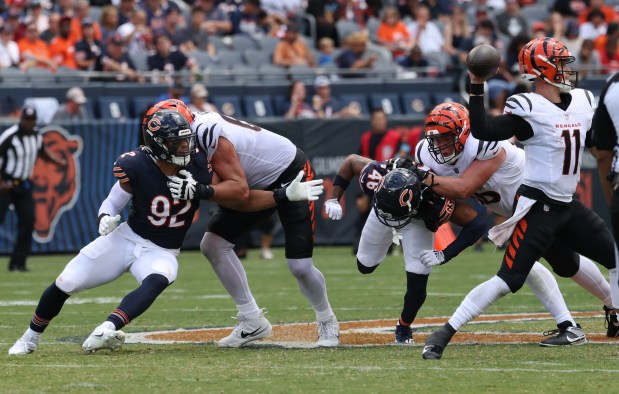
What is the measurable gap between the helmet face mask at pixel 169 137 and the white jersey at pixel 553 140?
5.76ft

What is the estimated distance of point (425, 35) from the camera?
60.4 feet

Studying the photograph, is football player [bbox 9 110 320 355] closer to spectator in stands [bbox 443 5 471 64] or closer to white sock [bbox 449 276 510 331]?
white sock [bbox 449 276 510 331]

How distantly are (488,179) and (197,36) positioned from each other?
10728 mm

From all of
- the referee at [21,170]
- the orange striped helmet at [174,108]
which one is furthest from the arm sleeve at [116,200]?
the referee at [21,170]

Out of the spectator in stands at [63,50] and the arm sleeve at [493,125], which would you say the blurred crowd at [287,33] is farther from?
the arm sleeve at [493,125]

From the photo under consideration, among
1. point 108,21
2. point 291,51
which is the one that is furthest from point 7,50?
point 291,51

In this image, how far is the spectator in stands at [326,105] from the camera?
15688mm

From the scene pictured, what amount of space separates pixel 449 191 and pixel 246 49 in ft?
36.0

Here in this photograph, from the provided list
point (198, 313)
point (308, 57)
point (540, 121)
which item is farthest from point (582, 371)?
point (308, 57)

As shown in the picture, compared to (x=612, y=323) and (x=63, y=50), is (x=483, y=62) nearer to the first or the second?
(x=612, y=323)

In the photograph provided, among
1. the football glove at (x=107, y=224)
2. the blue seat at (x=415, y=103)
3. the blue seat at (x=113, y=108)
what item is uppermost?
the football glove at (x=107, y=224)

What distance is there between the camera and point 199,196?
6410mm

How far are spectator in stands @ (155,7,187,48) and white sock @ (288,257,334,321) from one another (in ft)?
33.1

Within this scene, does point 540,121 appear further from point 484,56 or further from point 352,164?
point 352,164
